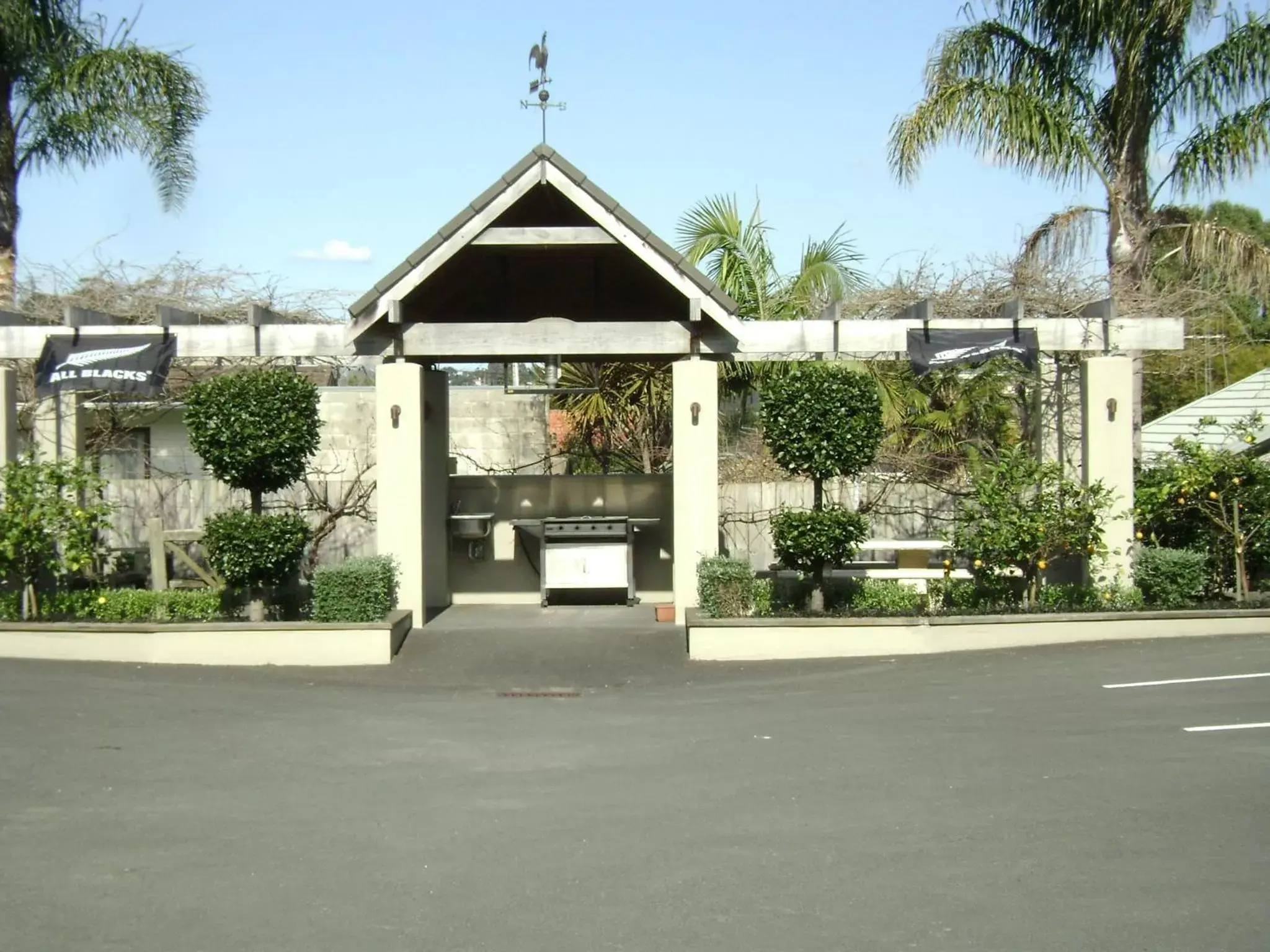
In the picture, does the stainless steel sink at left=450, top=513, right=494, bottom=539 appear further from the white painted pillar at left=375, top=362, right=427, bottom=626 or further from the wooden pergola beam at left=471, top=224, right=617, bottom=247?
the wooden pergola beam at left=471, top=224, right=617, bottom=247

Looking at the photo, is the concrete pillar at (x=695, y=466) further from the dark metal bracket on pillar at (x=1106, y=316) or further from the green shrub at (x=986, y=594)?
the dark metal bracket on pillar at (x=1106, y=316)

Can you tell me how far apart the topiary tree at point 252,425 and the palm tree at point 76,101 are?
23.4 feet

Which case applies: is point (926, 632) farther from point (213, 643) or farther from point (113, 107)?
point (113, 107)

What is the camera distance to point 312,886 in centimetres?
624

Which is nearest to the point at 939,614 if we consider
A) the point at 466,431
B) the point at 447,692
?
the point at 447,692

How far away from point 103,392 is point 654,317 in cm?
779

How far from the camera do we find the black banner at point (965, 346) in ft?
49.8

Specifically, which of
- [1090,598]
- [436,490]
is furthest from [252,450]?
[1090,598]

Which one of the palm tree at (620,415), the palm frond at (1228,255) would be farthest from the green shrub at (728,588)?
the palm frond at (1228,255)

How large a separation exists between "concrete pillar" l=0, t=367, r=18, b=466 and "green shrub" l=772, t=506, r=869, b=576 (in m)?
8.79

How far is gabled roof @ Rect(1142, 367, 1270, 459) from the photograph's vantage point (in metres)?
21.5

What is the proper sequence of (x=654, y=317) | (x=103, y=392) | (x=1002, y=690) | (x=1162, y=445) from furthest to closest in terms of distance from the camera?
(x=1162, y=445)
(x=103, y=392)
(x=654, y=317)
(x=1002, y=690)

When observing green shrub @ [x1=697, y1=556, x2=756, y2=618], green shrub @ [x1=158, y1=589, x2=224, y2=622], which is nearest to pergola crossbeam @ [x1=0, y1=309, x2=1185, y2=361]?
green shrub @ [x1=697, y1=556, x2=756, y2=618]

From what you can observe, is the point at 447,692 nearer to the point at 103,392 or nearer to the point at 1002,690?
the point at 1002,690
